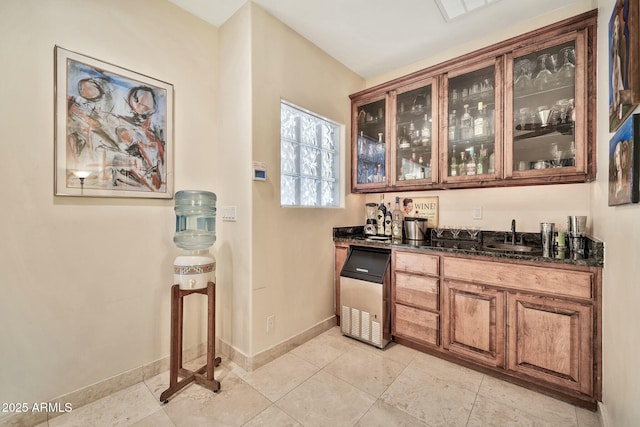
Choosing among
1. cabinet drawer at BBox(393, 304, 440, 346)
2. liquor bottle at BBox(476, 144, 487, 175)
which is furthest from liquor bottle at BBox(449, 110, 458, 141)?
cabinet drawer at BBox(393, 304, 440, 346)

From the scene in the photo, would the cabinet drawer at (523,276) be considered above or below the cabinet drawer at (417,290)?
above

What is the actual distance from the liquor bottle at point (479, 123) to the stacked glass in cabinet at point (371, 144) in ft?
2.83

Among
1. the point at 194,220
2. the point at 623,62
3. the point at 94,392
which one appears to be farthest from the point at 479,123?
the point at 94,392

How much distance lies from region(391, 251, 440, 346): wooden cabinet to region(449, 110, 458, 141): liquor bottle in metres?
1.12

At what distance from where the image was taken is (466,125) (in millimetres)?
2346

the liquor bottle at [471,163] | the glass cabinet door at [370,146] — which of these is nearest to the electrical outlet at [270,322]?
the glass cabinet door at [370,146]

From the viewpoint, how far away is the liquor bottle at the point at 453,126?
94.2 inches

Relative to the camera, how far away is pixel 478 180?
88.5 inches

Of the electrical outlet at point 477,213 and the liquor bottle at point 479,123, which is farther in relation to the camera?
the electrical outlet at point 477,213

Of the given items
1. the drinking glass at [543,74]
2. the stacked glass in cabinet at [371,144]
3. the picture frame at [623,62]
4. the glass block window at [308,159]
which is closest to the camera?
the picture frame at [623,62]

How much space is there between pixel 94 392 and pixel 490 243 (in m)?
3.22

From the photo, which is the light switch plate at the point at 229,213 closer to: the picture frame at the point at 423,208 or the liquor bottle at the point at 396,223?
the liquor bottle at the point at 396,223

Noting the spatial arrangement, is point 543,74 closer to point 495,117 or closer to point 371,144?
point 495,117

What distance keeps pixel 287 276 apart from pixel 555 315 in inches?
74.8
